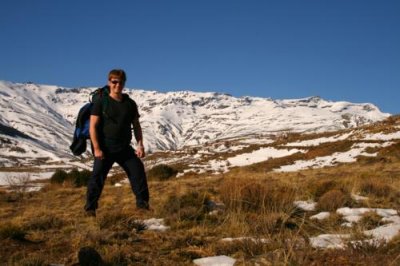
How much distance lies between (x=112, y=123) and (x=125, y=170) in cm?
75

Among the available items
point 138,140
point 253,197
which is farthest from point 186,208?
point 138,140

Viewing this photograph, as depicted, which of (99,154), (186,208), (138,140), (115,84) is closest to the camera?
(186,208)

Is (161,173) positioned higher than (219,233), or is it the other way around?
(161,173)

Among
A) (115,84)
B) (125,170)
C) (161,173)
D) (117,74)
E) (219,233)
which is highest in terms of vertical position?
(117,74)

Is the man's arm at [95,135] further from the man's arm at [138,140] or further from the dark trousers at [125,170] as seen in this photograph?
the man's arm at [138,140]

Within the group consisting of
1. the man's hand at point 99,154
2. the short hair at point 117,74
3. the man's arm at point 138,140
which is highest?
the short hair at point 117,74

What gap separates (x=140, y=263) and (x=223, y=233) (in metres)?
1.58

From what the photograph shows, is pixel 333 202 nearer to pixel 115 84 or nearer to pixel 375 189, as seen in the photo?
pixel 375 189

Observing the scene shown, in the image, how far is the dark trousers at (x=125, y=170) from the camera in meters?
7.29

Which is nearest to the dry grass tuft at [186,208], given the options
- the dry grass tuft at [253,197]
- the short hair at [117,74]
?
the dry grass tuft at [253,197]

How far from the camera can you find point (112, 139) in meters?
7.27

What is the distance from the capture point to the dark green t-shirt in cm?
721

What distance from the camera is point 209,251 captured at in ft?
14.9

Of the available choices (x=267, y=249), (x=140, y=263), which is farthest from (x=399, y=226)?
(x=140, y=263)
